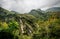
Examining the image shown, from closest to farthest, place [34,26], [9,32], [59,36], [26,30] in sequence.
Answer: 1. [59,36]
2. [9,32]
3. [26,30]
4. [34,26]

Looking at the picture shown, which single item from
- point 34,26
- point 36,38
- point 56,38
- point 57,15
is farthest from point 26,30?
point 56,38

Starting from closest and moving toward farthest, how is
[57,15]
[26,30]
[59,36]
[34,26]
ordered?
1. [59,36]
2. [57,15]
3. [26,30]
4. [34,26]

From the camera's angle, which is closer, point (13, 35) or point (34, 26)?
point (13, 35)

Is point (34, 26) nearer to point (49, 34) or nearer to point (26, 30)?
point (26, 30)

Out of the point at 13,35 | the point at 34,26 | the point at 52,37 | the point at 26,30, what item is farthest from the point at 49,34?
the point at 34,26

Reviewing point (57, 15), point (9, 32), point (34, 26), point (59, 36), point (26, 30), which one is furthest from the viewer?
point (34, 26)

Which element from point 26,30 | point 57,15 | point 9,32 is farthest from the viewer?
point 26,30

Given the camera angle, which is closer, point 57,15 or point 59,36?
point 59,36

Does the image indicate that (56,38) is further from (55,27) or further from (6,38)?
(6,38)

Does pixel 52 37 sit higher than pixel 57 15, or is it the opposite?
pixel 57 15
